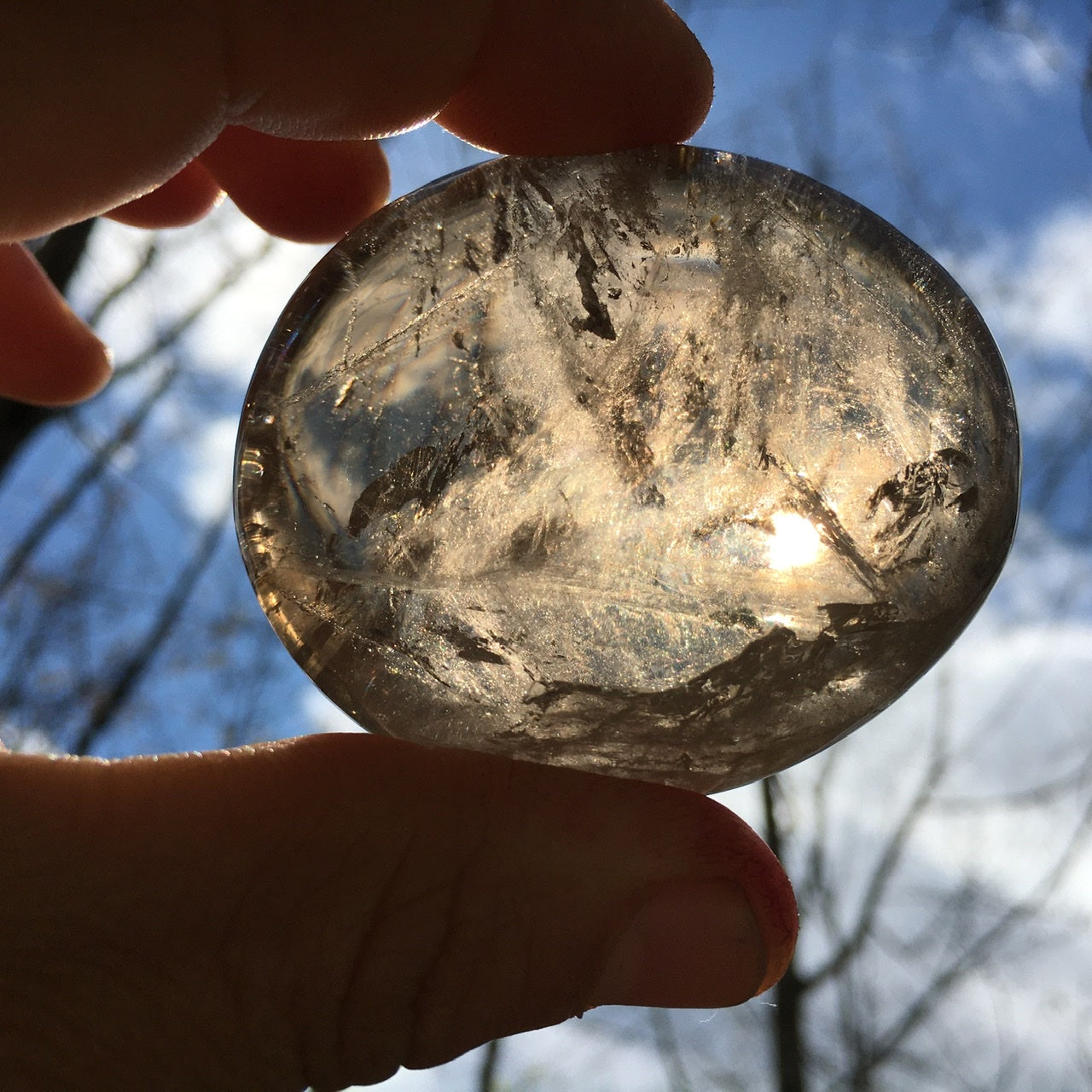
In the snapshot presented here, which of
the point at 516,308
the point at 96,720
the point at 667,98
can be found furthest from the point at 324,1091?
the point at 96,720

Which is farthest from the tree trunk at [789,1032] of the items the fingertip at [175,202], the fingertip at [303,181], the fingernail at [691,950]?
the fingertip at [175,202]

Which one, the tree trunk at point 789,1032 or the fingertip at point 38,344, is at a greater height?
the fingertip at point 38,344

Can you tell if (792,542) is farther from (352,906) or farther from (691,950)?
(352,906)

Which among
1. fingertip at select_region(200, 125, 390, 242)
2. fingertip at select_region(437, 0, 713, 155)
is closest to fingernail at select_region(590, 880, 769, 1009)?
fingertip at select_region(437, 0, 713, 155)

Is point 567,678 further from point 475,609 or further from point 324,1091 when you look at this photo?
point 324,1091

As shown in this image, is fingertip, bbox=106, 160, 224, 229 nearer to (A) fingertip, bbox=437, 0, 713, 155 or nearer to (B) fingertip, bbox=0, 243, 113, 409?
(B) fingertip, bbox=0, 243, 113, 409

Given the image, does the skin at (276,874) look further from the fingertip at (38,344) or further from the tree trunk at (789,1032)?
the tree trunk at (789,1032)

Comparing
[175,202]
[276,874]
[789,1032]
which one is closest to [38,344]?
[175,202]
